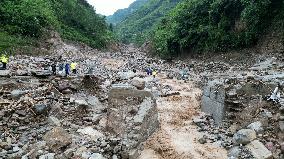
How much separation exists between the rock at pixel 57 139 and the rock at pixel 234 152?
4393mm

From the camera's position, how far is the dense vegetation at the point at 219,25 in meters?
26.8

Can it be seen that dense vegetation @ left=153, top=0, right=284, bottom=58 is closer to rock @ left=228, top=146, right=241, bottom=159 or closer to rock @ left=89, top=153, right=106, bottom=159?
rock @ left=228, top=146, right=241, bottom=159

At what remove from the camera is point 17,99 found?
501 inches

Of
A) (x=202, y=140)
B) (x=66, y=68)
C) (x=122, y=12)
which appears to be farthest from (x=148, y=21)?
(x=122, y=12)

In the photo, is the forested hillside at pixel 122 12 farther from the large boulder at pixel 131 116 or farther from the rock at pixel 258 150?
the rock at pixel 258 150

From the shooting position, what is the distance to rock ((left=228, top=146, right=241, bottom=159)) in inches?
422

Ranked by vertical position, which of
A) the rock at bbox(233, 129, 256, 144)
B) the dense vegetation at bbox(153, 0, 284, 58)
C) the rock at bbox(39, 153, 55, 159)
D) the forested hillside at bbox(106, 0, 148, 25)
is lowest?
the rock at bbox(233, 129, 256, 144)

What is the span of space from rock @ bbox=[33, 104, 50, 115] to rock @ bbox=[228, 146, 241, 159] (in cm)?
564

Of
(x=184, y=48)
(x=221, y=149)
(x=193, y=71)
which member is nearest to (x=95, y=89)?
(x=221, y=149)

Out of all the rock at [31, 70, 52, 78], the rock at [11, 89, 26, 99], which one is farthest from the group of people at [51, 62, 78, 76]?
the rock at [11, 89, 26, 99]

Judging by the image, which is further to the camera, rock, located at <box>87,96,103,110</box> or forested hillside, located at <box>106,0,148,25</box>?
forested hillside, located at <box>106,0,148,25</box>

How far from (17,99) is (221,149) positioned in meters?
6.56

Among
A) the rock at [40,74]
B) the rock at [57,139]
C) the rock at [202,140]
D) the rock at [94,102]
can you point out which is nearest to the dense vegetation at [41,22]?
the rock at [40,74]

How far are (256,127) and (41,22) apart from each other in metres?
31.6
